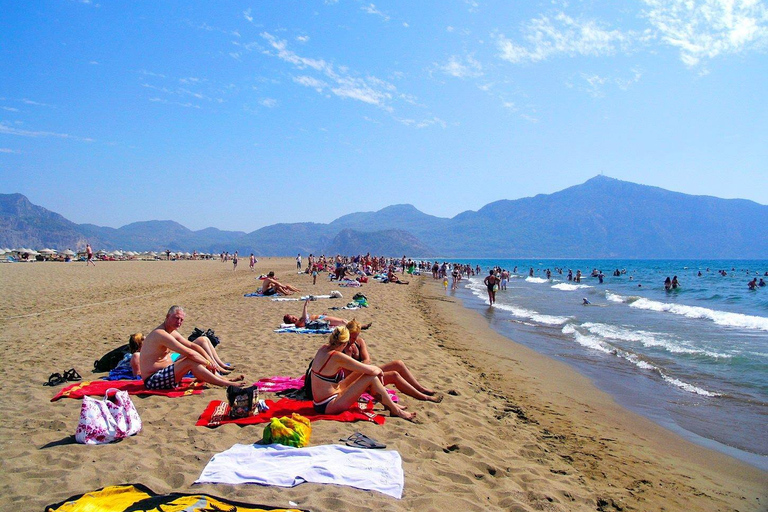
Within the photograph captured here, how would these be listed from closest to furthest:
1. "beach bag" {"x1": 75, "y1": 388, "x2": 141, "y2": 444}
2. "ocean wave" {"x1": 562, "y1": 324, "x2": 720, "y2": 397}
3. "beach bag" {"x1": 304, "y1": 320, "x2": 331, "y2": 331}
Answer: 1. "beach bag" {"x1": 75, "y1": 388, "x2": 141, "y2": 444}
2. "ocean wave" {"x1": 562, "y1": 324, "x2": 720, "y2": 397}
3. "beach bag" {"x1": 304, "y1": 320, "x2": 331, "y2": 331}

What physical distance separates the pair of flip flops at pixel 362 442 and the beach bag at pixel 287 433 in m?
0.37

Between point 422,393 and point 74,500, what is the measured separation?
153 inches

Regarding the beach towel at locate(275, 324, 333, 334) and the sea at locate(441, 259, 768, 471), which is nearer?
the sea at locate(441, 259, 768, 471)

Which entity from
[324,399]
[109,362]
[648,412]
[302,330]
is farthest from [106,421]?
[648,412]

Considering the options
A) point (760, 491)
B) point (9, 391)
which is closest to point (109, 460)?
point (9, 391)

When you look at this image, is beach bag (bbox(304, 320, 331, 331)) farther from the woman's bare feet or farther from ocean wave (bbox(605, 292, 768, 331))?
ocean wave (bbox(605, 292, 768, 331))

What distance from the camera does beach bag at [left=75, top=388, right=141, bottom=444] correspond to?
3.94 meters

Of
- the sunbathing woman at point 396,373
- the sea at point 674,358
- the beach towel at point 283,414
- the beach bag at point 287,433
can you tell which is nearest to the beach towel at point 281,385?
the sunbathing woman at point 396,373

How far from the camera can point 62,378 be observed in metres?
5.86

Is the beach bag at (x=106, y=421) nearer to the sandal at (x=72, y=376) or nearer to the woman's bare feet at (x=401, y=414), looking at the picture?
the sandal at (x=72, y=376)

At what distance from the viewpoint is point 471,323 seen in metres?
14.4

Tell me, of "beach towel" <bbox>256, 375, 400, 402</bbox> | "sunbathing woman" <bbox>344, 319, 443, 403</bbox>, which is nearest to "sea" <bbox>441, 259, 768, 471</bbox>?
"sunbathing woman" <bbox>344, 319, 443, 403</bbox>

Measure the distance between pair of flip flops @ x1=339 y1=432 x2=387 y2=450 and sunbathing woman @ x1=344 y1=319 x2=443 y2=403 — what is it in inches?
59.6

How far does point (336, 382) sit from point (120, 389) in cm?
263
